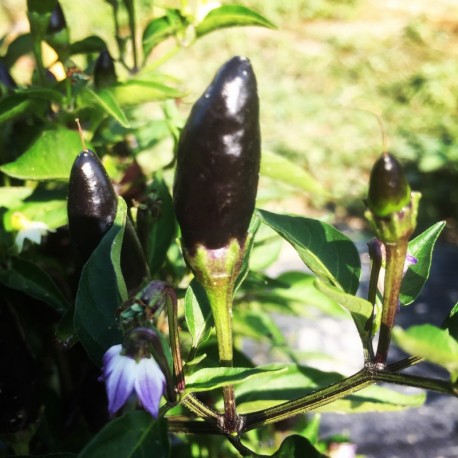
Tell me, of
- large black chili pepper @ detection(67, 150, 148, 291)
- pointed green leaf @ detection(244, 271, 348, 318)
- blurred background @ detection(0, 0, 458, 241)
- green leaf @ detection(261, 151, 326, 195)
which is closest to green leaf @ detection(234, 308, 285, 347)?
pointed green leaf @ detection(244, 271, 348, 318)

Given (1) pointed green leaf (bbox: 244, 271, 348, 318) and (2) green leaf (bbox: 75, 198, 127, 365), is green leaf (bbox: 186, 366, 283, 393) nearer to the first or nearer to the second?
(2) green leaf (bbox: 75, 198, 127, 365)

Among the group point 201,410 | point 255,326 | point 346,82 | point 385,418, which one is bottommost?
point 385,418

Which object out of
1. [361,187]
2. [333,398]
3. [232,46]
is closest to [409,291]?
[333,398]

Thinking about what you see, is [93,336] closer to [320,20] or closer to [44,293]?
[44,293]

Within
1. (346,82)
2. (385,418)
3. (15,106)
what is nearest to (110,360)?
(15,106)

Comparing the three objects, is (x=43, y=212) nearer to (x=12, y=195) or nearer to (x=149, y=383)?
(x=12, y=195)
